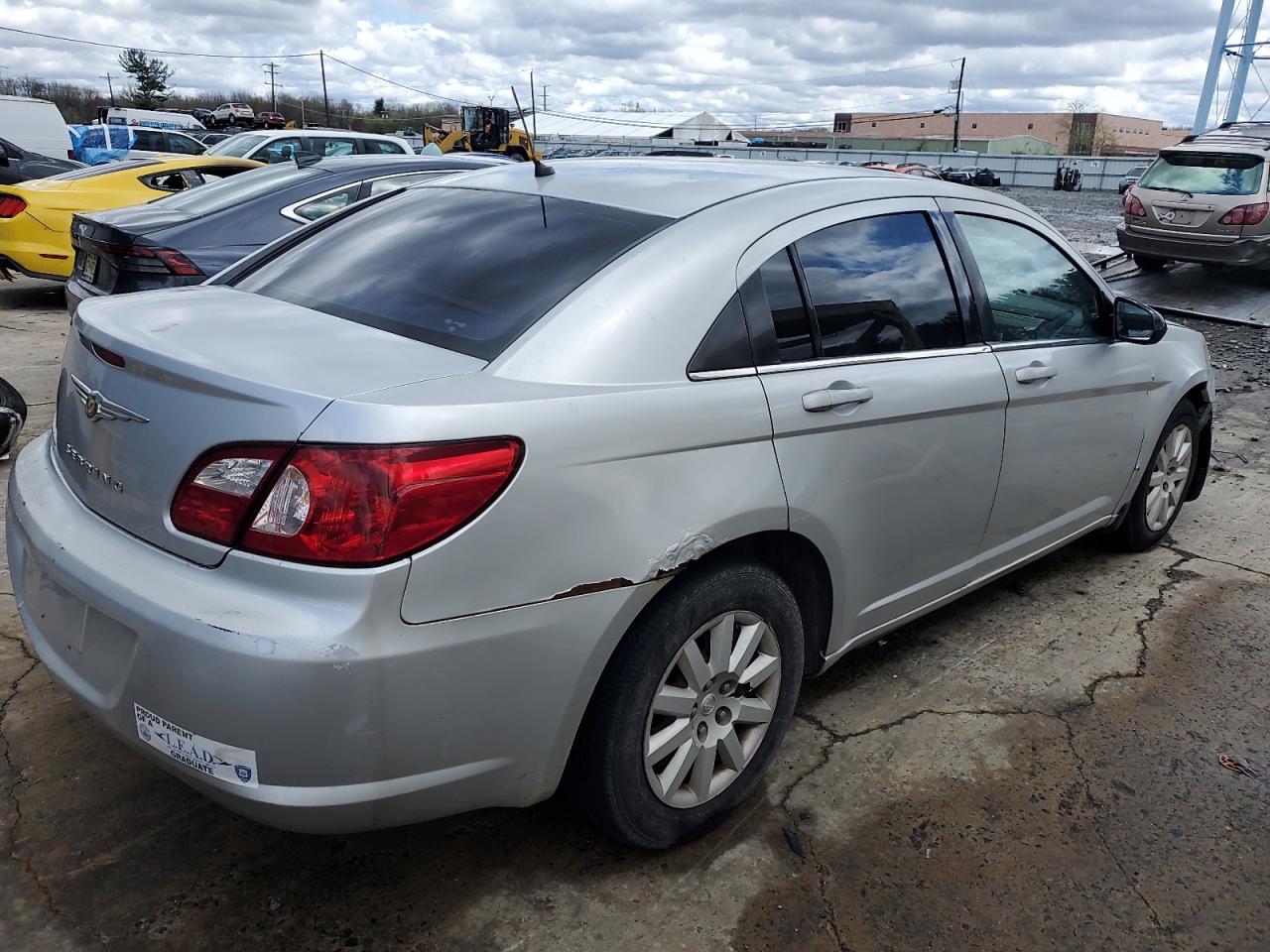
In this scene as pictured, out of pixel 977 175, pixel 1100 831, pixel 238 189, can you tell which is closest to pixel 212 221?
pixel 238 189

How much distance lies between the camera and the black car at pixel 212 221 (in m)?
5.66

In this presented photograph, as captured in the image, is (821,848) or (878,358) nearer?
(821,848)

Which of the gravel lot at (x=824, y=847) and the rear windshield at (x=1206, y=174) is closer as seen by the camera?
the gravel lot at (x=824, y=847)

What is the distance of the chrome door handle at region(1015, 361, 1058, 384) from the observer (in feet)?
10.5

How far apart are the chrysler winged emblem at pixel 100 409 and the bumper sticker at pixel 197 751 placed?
592 mm

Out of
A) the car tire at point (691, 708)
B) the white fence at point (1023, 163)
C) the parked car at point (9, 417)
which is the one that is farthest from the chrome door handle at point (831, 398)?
the white fence at point (1023, 163)

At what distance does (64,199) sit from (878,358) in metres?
8.54

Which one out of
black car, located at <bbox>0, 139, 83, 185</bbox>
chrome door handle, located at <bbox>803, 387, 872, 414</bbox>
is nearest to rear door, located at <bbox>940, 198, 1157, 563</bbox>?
chrome door handle, located at <bbox>803, 387, 872, 414</bbox>

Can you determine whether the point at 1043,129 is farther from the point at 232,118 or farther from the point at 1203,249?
the point at 1203,249

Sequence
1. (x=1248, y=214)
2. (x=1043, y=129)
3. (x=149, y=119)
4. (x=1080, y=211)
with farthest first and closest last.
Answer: (x=1043, y=129) → (x=149, y=119) → (x=1080, y=211) → (x=1248, y=214)

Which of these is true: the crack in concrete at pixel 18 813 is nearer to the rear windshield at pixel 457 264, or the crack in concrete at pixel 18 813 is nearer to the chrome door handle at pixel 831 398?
the rear windshield at pixel 457 264

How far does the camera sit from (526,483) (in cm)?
192

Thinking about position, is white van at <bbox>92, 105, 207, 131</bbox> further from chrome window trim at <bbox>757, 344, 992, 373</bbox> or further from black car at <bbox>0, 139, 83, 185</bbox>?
chrome window trim at <bbox>757, 344, 992, 373</bbox>

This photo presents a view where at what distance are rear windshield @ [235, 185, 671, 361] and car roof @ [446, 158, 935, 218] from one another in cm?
7
